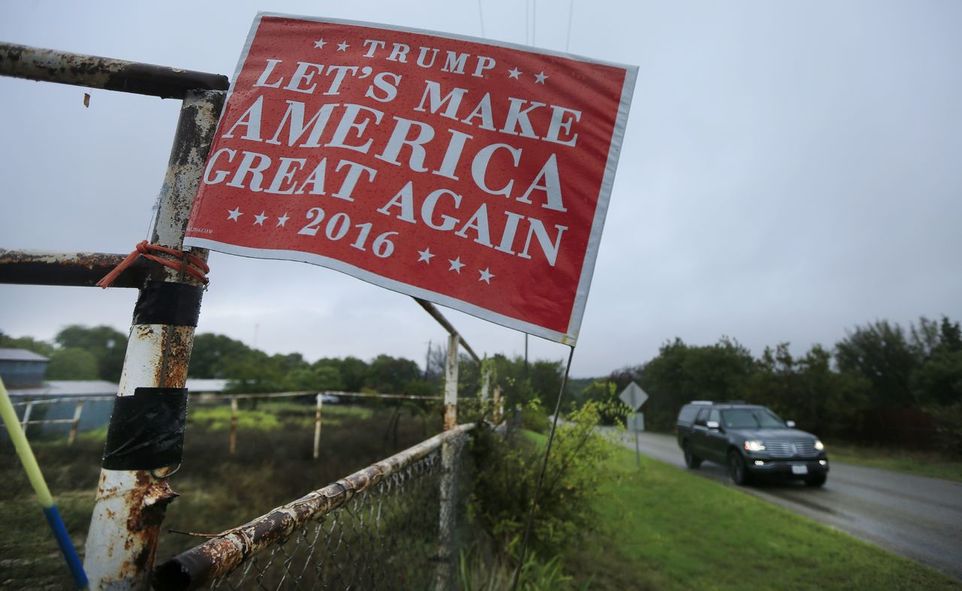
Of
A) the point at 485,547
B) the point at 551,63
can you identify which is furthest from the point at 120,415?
the point at 485,547

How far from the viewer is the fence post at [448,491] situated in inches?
Result: 110

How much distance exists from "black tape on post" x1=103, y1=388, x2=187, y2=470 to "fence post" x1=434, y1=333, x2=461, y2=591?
189 centimetres

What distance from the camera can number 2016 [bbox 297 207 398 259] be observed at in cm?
137

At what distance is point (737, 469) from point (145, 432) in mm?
11457

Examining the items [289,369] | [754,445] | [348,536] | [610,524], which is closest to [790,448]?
[754,445]

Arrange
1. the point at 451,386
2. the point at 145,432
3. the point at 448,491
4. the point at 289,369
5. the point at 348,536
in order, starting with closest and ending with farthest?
1. the point at 145,432
2. the point at 448,491
3. the point at 451,386
4. the point at 348,536
5. the point at 289,369

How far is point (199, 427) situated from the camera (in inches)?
586

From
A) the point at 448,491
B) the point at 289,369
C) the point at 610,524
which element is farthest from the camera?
the point at 289,369

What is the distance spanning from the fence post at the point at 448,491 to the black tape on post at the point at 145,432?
74.4 inches

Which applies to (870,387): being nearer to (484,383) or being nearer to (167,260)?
(484,383)

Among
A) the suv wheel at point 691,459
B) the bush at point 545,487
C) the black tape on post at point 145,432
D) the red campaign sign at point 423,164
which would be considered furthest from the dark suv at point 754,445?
the black tape on post at point 145,432

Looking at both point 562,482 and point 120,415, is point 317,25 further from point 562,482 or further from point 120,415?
point 562,482

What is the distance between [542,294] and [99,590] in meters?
1.14

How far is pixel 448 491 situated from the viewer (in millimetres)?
3002
